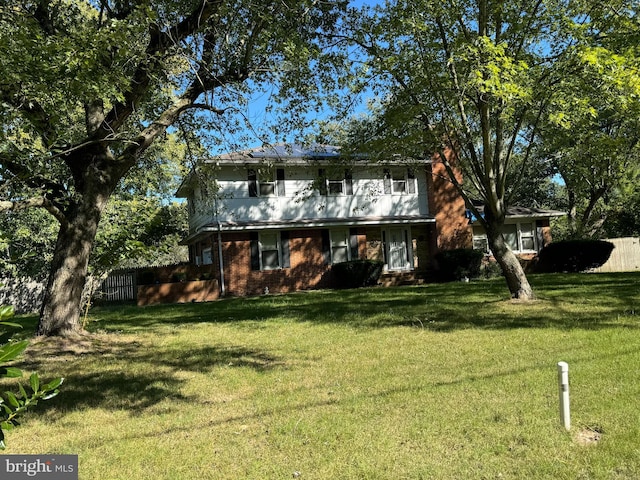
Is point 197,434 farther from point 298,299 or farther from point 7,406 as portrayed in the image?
point 298,299

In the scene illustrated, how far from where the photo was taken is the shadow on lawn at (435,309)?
32.8ft

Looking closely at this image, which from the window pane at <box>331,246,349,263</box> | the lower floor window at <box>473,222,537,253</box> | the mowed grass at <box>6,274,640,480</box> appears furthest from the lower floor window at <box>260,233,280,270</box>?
the lower floor window at <box>473,222,537,253</box>

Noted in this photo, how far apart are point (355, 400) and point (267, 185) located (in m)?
16.1

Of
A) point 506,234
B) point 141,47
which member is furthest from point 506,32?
point 506,234

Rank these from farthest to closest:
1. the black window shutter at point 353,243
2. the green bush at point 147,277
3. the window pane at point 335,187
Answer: the black window shutter at point 353,243, the window pane at point 335,187, the green bush at point 147,277

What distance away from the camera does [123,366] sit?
7.87m

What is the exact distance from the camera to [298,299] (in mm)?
16625

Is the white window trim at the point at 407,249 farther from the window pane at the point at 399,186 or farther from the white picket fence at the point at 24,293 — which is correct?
the white picket fence at the point at 24,293

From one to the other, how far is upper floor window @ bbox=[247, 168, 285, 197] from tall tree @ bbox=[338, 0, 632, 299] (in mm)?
8695

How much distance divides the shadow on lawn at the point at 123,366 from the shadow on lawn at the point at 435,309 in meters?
2.55

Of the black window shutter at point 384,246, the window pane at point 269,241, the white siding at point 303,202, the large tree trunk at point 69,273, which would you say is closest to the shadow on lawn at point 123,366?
the large tree trunk at point 69,273

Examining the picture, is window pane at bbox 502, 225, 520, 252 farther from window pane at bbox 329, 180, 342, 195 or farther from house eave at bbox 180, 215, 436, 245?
window pane at bbox 329, 180, 342, 195

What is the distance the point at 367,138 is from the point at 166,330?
661 centimetres

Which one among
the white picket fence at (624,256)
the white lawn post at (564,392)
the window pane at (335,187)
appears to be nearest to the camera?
the white lawn post at (564,392)
